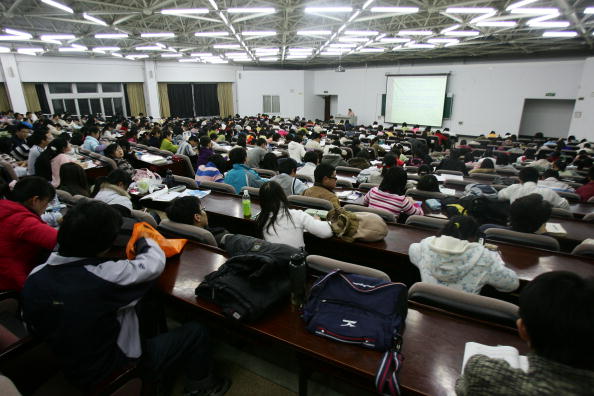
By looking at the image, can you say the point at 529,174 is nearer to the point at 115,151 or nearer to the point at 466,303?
the point at 466,303

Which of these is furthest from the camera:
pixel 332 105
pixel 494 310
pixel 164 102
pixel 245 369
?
pixel 332 105

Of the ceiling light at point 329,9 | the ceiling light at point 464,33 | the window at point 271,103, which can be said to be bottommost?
the window at point 271,103

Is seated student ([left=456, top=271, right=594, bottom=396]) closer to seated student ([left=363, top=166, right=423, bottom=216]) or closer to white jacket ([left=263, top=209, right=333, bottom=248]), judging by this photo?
white jacket ([left=263, top=209, right=333, bottom=248])

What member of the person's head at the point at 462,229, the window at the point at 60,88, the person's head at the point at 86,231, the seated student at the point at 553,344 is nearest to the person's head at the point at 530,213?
the person's head at the point at 462,229

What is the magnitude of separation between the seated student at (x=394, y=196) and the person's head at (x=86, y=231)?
99.9 inches

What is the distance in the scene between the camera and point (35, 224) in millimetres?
2084

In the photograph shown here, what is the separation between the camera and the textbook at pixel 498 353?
1283 millimetres

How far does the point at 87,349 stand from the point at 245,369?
44.9 inches

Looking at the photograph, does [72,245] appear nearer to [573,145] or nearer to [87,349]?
[87,349]

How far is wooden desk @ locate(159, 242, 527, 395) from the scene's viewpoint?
130 centimetres

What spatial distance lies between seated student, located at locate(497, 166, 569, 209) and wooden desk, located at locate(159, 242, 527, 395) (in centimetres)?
277

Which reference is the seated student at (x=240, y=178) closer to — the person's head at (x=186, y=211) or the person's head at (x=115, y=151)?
the person's head at (x=186, y=211)

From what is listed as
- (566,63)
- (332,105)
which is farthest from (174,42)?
(566,63)

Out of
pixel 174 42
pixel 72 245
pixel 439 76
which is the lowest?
pixel 72 245
